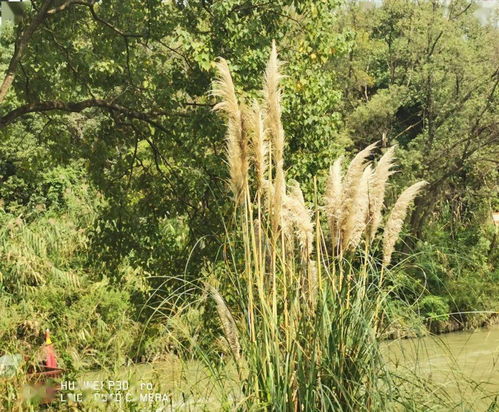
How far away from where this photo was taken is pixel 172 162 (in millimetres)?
8977

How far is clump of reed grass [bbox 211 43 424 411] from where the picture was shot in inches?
127

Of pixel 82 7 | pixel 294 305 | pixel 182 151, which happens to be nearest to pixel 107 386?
pixel 294 305

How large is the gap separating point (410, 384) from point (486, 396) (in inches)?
15.2

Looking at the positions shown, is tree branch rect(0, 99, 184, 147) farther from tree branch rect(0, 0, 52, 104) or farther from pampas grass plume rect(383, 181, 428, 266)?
pampas grass plume rect(383, 181, 428, 266)

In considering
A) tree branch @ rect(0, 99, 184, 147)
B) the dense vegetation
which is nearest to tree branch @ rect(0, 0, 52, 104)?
the dense vegetation

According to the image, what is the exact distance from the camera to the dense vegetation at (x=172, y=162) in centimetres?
465

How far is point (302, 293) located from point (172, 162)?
224 inches

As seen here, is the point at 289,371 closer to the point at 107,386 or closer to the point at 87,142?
the point at 107,386

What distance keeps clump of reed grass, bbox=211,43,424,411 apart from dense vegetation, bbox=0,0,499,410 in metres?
0.04

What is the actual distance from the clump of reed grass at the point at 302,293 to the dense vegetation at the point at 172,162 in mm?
35

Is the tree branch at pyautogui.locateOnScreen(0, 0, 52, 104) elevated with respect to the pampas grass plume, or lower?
elevated

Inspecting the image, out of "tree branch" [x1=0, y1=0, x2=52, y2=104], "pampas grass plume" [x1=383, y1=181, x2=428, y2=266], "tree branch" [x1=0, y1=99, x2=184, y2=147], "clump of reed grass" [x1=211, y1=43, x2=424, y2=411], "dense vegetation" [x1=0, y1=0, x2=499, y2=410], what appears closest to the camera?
"clump of reed grass" [x1=211, y1=43, x2=424, y2=411]

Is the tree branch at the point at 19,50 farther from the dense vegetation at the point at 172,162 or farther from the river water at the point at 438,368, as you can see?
the river water at the point at 438,368

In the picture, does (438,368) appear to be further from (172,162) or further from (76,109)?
(172,162)
